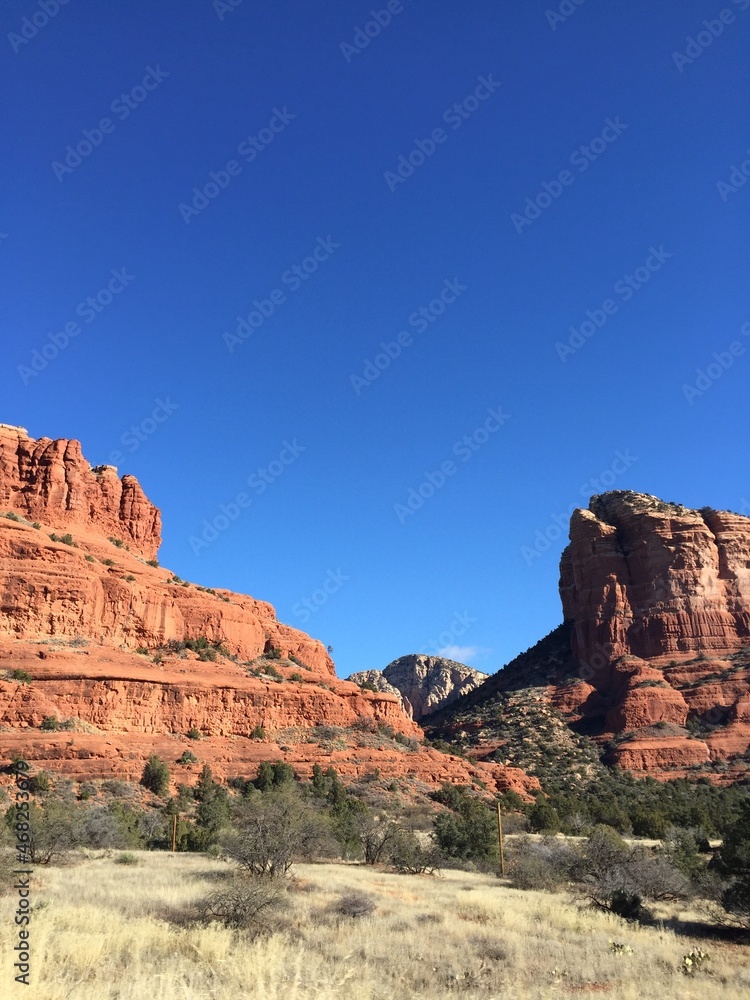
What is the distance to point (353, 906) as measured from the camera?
1316cm

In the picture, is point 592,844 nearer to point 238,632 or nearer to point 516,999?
point 516,999

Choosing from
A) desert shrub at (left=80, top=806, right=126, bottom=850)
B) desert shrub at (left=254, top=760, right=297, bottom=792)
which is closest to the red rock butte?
desert shrub at (left=254, top=760, right=297, bottom=792)

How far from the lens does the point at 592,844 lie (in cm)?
1955

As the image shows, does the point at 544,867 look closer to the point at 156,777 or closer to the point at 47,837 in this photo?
the point at 47,837

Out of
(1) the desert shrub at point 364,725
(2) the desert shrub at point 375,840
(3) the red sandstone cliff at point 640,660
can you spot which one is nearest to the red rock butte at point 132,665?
(1) the desert shrub at point 364,725

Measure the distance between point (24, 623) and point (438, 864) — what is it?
1333 inches

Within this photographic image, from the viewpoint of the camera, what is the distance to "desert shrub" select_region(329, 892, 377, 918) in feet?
42.2

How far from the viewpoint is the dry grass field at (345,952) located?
776 cm

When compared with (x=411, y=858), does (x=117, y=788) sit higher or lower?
higher

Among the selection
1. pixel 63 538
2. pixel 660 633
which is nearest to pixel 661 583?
pixel 660 633

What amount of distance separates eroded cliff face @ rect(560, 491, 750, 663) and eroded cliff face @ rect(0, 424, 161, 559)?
56.5 meters

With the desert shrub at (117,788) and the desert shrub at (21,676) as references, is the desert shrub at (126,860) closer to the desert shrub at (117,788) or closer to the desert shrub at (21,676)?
the desert shrub at (117,788)

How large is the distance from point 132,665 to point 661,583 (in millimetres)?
66391

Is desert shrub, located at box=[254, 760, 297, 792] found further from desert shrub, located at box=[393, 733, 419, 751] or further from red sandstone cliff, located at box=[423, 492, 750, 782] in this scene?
red sandstone cliff, located at box=[423, 492, 750, 782]
